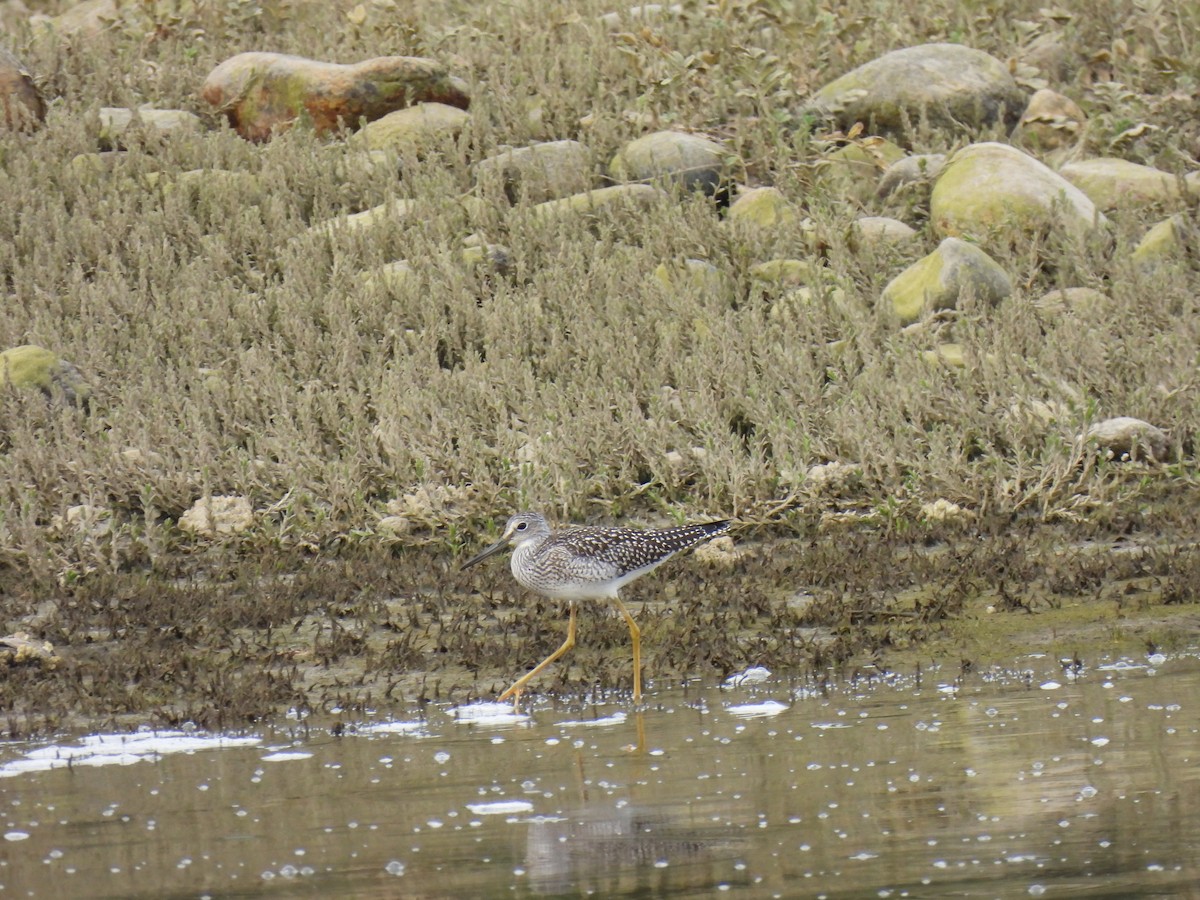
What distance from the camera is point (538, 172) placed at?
50.4ft

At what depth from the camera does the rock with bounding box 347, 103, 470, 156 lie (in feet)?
53.0

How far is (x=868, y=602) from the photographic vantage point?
8.49 metres

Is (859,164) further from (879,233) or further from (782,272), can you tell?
(782,272)

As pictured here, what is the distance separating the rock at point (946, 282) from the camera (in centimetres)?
1248

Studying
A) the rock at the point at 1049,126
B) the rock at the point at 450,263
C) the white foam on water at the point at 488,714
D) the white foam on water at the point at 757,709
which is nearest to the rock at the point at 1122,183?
the rock at the point at 1049,126

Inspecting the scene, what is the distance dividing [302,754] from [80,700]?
1.46 m

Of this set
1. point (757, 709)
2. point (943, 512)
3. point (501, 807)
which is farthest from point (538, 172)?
point (501, 807)

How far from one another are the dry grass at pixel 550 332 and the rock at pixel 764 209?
0.74 feet

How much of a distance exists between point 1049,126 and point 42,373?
897 centimetres

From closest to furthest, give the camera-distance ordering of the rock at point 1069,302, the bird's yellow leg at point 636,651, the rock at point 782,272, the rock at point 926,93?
1. the bird's yellow leg at point 636,651
2. the rock at point 1069,302
3. the rock at point 782,272
4. the rock at point 926,93

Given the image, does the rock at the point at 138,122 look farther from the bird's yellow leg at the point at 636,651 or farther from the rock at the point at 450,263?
the bird's yellow leg at the point at 636,651

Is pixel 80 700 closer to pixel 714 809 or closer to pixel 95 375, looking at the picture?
pixel 714 809

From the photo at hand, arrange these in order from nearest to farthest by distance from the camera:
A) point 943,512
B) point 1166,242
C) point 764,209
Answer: point 943,512 < point 1166,242 < point 764,209

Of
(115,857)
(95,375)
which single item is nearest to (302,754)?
(115,857)
